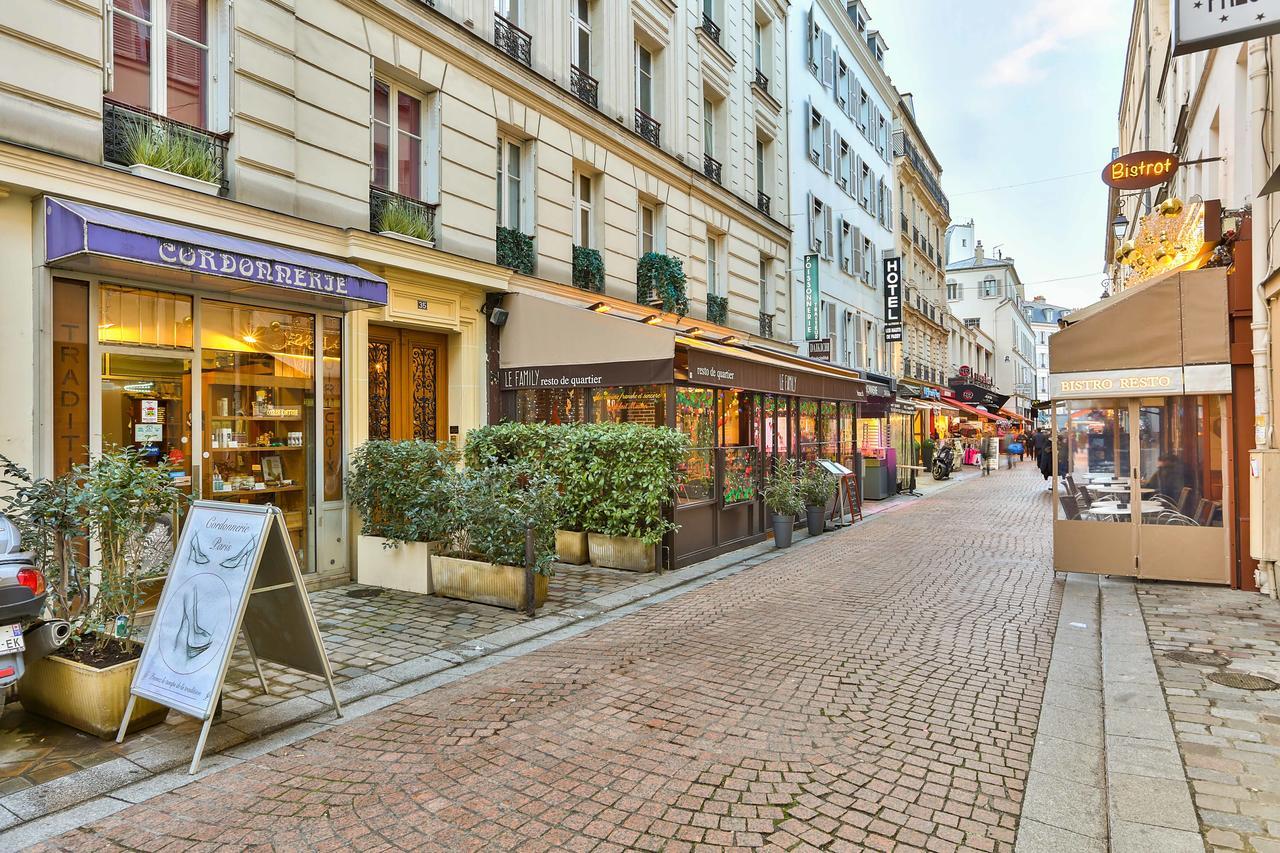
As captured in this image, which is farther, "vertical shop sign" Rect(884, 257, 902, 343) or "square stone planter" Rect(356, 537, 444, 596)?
"vertical shop sign" Rect(884, 257, 902, 343)

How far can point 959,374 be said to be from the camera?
1745 inches

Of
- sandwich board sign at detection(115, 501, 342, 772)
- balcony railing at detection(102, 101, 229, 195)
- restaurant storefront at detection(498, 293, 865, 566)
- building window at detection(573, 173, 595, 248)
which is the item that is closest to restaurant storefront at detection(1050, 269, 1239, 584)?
restaurant storefront at detection(498, 293, 865, 566)

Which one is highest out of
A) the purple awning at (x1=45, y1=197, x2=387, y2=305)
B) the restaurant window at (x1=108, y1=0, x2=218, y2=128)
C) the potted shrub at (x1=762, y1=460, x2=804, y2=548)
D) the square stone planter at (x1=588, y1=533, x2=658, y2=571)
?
the restaurant window at (x1=108, y1=0, x2=218, y2=128)

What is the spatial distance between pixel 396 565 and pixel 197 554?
381cm

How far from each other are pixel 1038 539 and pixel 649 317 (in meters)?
7.53

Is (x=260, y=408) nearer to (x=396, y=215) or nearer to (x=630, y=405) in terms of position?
(x=396, y=215)

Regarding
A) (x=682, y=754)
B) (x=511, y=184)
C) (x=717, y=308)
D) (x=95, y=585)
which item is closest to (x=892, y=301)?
(x=717, y=308)

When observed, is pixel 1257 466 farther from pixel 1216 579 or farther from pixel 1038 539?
pixel 1038 539

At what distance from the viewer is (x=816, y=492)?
12.7 metres

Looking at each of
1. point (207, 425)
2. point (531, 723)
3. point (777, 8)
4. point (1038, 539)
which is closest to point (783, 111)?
point (777, 8)

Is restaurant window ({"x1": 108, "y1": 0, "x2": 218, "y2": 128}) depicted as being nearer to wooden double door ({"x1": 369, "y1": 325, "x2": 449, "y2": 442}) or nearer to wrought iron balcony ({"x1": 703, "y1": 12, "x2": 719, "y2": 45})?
wooden double door ({"x1": 369, "y1": 325, "x2": 449, "y2": 442})

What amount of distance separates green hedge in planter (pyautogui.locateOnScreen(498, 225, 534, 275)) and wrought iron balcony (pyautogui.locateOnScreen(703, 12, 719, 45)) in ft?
27.6

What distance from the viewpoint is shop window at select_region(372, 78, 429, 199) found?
962cm

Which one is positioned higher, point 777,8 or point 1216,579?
point 777,8
